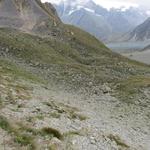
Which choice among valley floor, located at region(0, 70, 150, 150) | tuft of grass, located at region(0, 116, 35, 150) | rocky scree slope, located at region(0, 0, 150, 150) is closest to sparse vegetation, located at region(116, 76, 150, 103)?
rocky scree slope, located at region(0, 0, 150, 150)

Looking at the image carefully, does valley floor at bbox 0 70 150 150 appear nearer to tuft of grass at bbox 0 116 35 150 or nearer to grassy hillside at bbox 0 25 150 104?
tuft of grass at bbox 0 116 35 150

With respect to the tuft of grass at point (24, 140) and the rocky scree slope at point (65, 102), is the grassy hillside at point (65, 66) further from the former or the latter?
the tuft of grass at point (24, 140)

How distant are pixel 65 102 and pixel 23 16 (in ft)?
243

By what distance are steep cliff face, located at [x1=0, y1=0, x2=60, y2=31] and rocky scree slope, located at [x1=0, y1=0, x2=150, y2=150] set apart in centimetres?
2837

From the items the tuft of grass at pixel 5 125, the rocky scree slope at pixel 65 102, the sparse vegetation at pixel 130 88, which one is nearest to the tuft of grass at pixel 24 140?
the rocky scree slope at pixel 65 102

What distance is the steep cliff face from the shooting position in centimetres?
10043

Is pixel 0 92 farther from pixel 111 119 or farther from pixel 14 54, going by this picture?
pixel 14 54

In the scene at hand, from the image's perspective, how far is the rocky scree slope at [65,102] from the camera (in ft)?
83.8

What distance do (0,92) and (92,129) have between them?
29.2 ft

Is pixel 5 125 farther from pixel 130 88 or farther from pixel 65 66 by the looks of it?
pixel 65 66

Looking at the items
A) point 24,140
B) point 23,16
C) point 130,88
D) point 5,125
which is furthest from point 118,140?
point 23,16

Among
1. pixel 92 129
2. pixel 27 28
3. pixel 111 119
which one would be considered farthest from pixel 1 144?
pixel 27 28

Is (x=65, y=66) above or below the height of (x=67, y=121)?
above

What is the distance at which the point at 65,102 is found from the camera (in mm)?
39281
